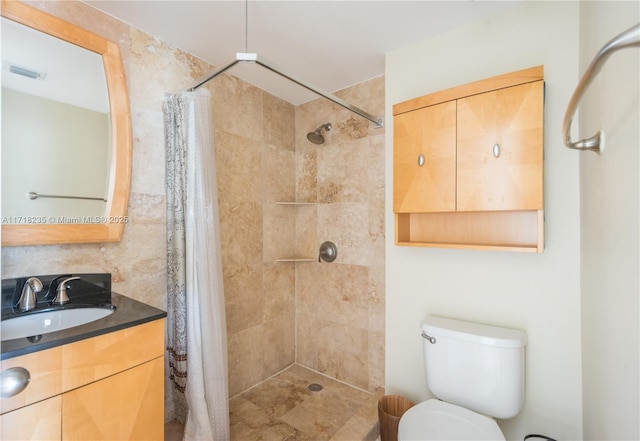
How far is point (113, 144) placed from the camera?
146 centimetres

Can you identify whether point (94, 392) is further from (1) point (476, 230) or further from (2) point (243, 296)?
(1) point (476, 230)

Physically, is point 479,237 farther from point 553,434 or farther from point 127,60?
point 127,60

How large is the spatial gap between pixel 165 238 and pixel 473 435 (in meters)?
1.78

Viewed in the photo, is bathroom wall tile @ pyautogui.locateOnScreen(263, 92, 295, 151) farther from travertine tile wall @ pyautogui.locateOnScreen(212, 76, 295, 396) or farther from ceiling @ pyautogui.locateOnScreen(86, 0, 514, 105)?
ceiling @ pyautogui.locateOnScreen(86, 0, 514, 105)

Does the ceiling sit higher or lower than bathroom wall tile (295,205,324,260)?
higher

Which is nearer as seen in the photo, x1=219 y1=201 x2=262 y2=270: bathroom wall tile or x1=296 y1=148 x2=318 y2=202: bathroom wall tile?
x1=219 y1=201 x2=262 y2=270: bathroom wall tile

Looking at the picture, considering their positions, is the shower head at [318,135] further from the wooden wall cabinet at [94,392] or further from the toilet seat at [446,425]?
the toilet seat at [446,425]

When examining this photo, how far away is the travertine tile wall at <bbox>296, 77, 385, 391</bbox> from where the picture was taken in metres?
2.18

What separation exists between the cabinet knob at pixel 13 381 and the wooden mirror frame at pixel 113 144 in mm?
605

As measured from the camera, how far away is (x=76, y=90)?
4.54 feet

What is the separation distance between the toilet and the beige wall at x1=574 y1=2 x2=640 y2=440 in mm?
264

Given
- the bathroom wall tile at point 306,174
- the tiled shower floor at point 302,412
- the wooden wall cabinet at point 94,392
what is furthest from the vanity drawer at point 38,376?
the bathroom wall tile at point 306,174

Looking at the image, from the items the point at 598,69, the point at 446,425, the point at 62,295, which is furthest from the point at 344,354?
the point at 598,69

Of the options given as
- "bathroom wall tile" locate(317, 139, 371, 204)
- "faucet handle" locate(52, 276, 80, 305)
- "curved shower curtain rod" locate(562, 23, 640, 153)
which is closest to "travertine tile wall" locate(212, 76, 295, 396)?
"bathroom wall tile" locate(317, 139, 371, 204)
